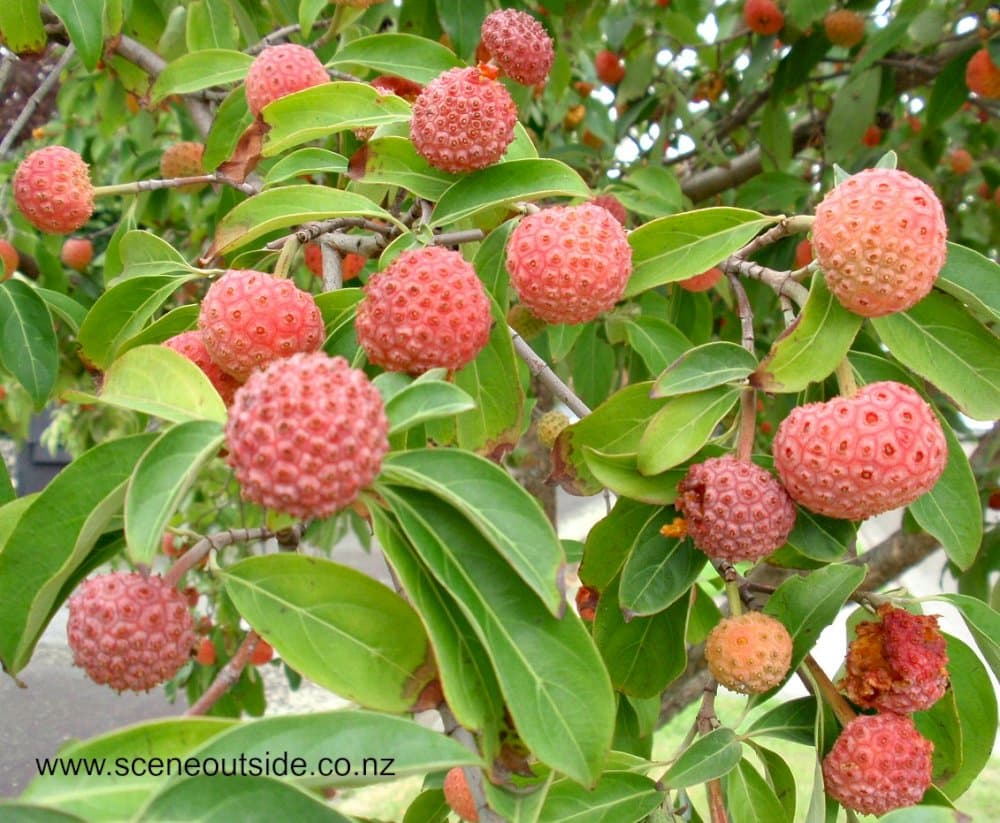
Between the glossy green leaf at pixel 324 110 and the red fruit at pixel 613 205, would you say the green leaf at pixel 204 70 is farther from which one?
the red fruit at pixel 613 205

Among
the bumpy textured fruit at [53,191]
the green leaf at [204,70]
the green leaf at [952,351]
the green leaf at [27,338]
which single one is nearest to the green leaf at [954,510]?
the green leaf at [952,351]

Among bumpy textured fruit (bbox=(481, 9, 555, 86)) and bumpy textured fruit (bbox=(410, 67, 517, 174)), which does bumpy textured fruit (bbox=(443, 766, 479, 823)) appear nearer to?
bumpy textured fruit (bbox=(410, 67, 517, 174))

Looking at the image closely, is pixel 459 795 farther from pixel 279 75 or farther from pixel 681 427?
pixel 279 75

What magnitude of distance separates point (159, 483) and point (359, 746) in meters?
0.26

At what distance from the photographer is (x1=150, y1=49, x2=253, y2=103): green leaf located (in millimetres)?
1450

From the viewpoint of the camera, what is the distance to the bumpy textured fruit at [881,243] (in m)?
0.93

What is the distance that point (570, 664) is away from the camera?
2.64ft

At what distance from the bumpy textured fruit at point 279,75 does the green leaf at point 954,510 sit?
0.97 m

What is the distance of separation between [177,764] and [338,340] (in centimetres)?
48

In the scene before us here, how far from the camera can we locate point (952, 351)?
1071 millimetres

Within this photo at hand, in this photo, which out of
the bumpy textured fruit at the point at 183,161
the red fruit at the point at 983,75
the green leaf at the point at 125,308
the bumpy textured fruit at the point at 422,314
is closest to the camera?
the bumpy textured fruit at the point at 422,314

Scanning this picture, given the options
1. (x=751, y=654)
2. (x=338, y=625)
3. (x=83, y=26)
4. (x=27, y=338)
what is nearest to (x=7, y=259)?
(x=27, y=338)

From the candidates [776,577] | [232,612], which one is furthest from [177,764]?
[232,612]

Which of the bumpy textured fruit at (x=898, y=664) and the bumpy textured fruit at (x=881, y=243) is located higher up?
the bumpy textured fruit at (x=881, y=243)
